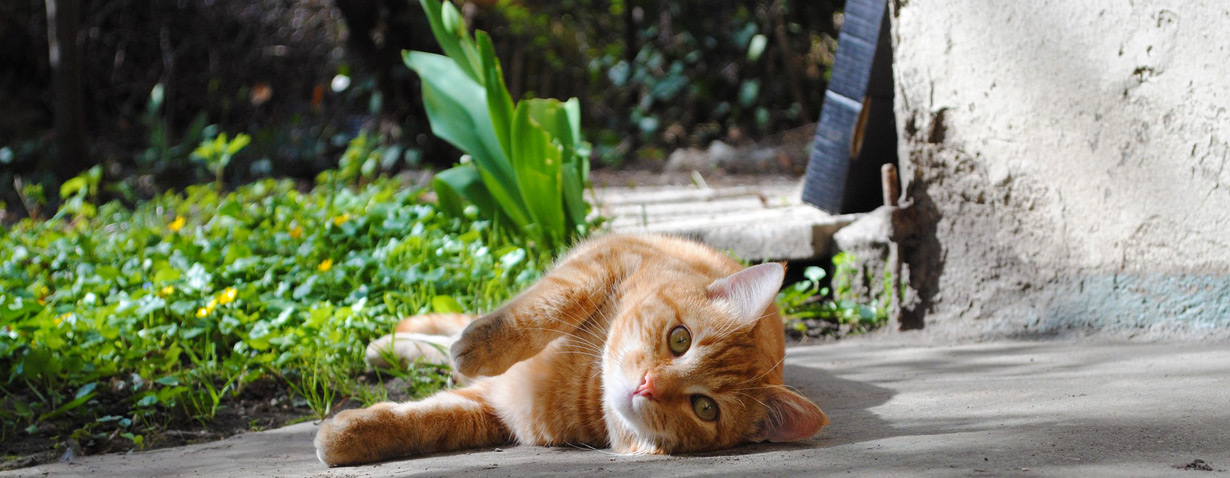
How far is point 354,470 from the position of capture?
1740 millimetres

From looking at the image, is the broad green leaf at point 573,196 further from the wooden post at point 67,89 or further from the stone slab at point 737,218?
the wooden post at point 67,89

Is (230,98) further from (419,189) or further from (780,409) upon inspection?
(780,409)

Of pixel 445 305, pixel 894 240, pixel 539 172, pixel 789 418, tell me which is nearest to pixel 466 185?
pixel 539 172

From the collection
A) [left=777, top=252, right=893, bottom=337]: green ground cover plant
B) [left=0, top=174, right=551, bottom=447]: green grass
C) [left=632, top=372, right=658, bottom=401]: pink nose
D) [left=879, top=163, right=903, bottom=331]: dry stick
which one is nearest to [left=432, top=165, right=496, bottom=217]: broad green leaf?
[left=0, top=174, right=551, bottom=447]: green grass

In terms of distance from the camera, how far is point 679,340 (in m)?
1.83

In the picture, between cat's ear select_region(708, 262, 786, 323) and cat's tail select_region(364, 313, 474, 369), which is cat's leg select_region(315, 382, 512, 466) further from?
cat's ear select_region(708, 262, 786, 323)

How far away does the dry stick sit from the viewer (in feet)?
9.61

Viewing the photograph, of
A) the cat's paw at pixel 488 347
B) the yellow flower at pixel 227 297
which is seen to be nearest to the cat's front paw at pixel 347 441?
the cat's paw at pixel 488 347

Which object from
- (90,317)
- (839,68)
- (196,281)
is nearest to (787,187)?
(839,68)

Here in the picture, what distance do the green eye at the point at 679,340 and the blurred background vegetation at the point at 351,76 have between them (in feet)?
15.8

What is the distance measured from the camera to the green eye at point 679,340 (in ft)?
5.98

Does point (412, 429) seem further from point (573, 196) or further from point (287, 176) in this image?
point (287, 176)

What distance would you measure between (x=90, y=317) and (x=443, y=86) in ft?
4.71

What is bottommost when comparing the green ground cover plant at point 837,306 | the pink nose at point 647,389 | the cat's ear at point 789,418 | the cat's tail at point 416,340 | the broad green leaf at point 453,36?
the green ground cover plant at point 837,306
